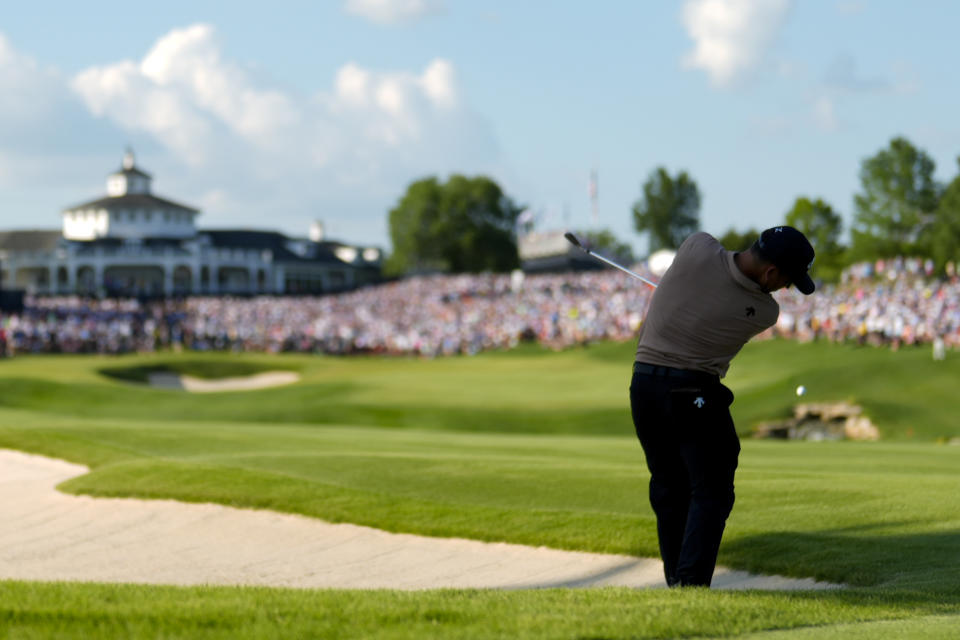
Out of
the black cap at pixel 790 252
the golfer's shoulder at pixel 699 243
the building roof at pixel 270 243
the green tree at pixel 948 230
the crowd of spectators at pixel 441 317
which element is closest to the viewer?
the black cap at pixel 790 252

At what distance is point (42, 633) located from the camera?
503 cm

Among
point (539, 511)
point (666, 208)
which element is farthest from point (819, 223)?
point (539, 511)

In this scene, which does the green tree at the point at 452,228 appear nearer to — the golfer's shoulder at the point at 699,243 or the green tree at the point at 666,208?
the green tree at the point at 666,208

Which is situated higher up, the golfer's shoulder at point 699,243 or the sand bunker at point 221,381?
the golfer's shoulder at point 699,243

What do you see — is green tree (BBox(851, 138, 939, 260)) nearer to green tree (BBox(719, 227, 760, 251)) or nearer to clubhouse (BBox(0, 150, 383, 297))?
green tree (BBox(719, 227, 760, 251))

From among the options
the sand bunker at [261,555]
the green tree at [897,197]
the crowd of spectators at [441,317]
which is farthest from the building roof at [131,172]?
the sand bunker at [261,555]

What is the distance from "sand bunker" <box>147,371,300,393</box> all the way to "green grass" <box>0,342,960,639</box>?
19826mm

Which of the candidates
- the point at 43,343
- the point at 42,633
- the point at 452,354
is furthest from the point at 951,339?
the point at 43,343

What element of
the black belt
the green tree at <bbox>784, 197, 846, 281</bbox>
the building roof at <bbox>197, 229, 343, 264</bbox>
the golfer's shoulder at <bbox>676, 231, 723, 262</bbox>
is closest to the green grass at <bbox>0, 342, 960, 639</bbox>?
the black belt

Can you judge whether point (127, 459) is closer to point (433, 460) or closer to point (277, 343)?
point (433, 460)

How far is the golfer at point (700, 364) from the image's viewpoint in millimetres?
6602

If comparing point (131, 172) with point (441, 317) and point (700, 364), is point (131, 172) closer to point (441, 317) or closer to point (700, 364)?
point (441, 317)

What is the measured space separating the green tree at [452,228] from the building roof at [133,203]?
20.0m

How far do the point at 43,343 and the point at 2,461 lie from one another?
39.2m
